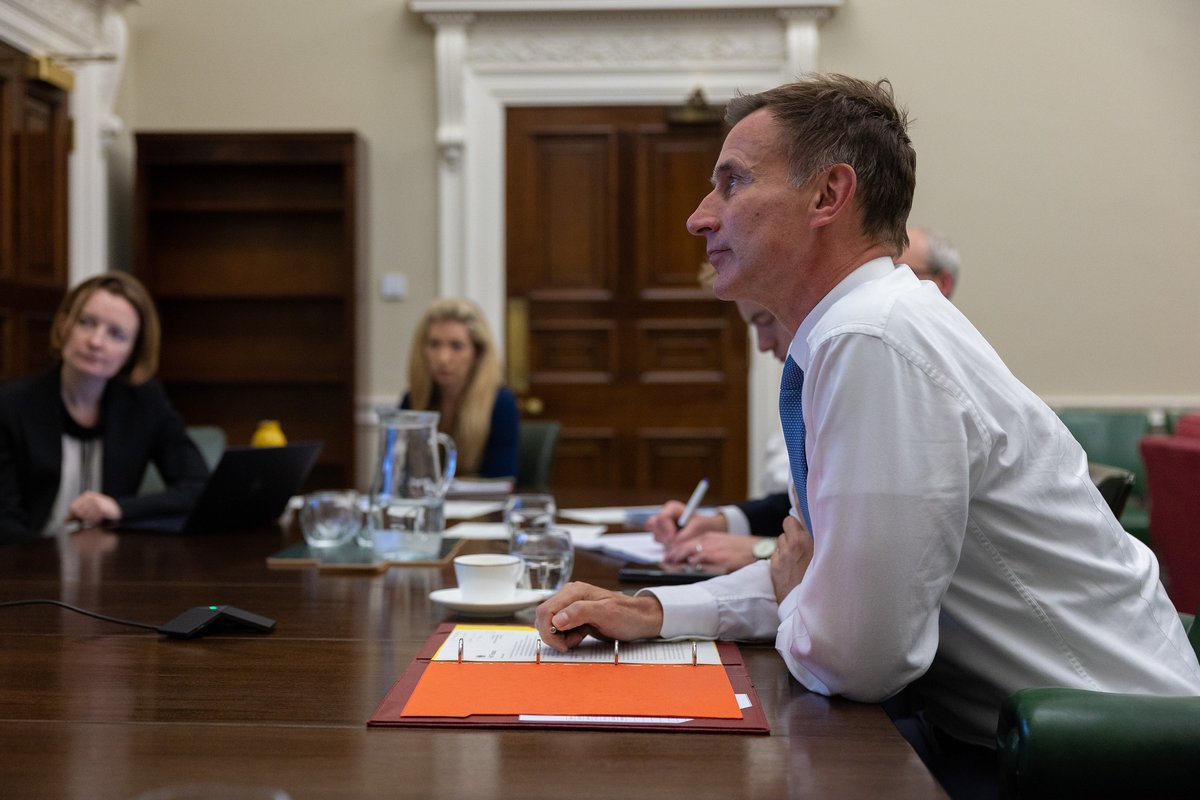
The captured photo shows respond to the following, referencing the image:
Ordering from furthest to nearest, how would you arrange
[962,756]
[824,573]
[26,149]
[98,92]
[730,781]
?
[98,92], [26,149], [962,756], [824,573], [730,781]

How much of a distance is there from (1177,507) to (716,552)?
219cm

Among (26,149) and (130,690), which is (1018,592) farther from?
(26,149)

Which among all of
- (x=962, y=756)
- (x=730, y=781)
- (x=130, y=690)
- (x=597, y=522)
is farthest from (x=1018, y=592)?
(x=597, y=522)

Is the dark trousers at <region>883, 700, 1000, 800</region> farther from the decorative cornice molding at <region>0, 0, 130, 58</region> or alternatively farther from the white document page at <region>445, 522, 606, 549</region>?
the decorative cornice molding at <region>0, 0, 130, 58</region>

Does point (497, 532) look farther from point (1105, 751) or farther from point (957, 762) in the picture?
point (1105, 751)

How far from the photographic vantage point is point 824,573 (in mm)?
1042

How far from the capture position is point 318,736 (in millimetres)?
915

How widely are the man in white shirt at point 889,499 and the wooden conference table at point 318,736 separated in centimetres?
9

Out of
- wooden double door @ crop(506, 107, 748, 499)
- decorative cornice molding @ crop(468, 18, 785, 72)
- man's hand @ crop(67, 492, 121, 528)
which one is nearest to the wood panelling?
wooden double door @ crop(506, 107, 748, 499)

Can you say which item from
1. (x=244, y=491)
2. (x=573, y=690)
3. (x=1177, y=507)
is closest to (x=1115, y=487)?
(x=573, y=690)

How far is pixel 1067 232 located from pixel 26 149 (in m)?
4.28

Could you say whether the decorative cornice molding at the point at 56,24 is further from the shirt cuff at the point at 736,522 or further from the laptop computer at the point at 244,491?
the shirt cuff at the point at 736,522

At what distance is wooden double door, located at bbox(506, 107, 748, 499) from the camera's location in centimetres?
509

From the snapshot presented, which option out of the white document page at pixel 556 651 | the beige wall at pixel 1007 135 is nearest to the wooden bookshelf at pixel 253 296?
the beige wall at pixel 1007 135
